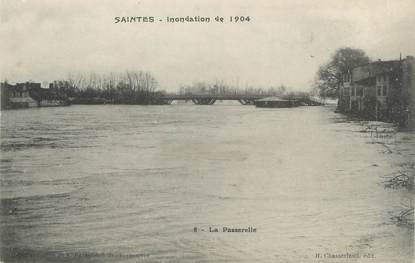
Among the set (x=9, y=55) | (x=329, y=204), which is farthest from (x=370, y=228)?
(x=9, y=55)

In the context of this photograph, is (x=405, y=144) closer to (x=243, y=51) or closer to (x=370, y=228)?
(x=370, y=228)

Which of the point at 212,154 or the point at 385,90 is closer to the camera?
the point at 212,154

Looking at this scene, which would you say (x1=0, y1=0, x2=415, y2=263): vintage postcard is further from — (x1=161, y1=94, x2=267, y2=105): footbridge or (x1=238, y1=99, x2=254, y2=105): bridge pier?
(x1=238, y1=99, x2=254, y2=105): bridge pier

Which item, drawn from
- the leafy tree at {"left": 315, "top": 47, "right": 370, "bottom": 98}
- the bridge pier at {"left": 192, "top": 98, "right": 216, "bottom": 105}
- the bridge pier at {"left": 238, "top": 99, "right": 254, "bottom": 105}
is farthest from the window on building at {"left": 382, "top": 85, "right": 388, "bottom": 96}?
the bridge pier at {"left": 192, "top": 98, "right": 216, "bottom": 105}

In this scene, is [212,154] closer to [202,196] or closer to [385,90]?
[202,196]

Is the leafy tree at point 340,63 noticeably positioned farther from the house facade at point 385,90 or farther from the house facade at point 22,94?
the house facade at point 22,94

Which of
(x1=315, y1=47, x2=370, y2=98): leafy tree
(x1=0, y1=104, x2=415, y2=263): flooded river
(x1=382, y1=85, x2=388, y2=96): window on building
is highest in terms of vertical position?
(x1=315, y1=47, x2=370, y2=98): leafy tree

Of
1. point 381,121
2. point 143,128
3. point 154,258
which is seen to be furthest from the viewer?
point 143,128

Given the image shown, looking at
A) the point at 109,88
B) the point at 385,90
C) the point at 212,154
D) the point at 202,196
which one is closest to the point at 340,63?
the point at 385,90
